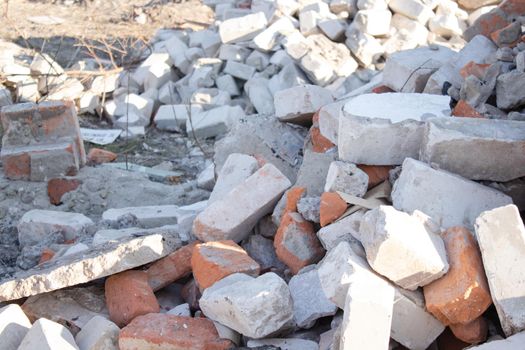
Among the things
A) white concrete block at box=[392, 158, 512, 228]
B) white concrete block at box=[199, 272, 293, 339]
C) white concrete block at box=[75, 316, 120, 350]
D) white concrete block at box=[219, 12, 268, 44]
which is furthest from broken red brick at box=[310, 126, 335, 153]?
white concrete block at box=[219, 12, 268, 44]

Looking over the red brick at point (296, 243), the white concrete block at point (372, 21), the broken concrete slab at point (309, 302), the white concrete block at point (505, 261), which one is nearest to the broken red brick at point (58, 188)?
the red brick at point (296, 243)

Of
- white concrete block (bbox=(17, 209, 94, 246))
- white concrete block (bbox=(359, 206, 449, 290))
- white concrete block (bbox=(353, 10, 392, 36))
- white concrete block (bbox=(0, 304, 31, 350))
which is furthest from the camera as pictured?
white concrete block (bbox=(353, 10, 392, 36))

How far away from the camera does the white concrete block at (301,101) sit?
5023 mm

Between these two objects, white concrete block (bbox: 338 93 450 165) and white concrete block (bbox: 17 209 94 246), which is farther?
white concrete block (bbox: 17 209 94 246)

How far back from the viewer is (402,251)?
289 cm

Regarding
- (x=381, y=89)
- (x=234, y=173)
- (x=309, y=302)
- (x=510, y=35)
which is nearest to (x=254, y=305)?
(x=309, y=302)

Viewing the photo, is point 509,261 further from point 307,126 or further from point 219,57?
point 219,57

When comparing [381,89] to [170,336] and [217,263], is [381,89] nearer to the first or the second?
[217,263]

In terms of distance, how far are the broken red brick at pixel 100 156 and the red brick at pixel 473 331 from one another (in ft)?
16.0

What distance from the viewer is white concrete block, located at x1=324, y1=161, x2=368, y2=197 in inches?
148

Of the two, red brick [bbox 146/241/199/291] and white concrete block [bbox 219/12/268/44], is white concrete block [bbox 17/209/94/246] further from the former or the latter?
white concrete block [bbox 219/12/268/44]

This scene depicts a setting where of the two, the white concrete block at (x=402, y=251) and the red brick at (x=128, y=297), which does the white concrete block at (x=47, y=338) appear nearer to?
the red brick at (x=128, y=297)

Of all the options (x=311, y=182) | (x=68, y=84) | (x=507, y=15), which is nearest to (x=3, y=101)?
(x=68, y=84)

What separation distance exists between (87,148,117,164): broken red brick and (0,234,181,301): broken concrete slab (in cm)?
344
